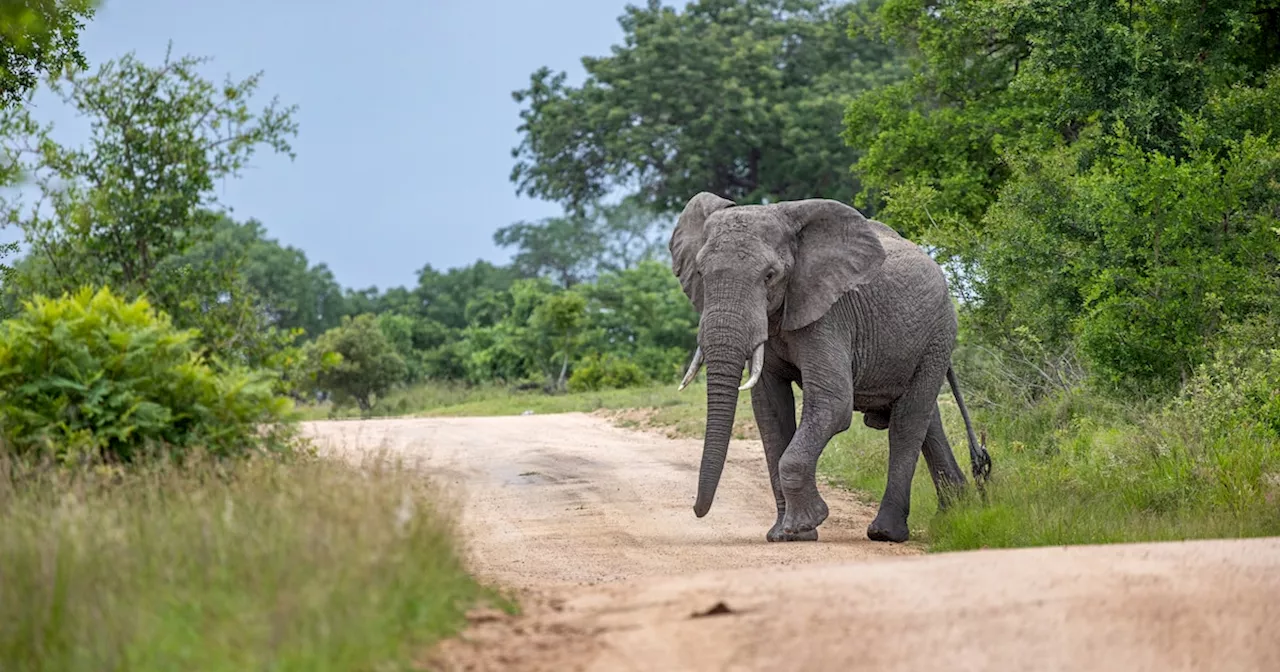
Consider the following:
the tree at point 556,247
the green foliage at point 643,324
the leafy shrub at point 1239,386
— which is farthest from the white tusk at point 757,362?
the tree at point 556,247

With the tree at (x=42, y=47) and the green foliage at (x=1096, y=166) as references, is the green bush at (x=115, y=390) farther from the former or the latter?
the green foliage at (x=1096, y=166)

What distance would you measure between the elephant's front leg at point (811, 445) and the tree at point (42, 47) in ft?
21.2

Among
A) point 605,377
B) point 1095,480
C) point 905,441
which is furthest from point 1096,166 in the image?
point 605,377

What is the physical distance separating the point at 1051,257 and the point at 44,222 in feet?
36.5

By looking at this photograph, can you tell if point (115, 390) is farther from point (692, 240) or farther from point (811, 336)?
point (811, 336)

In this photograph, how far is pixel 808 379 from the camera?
1340 cm

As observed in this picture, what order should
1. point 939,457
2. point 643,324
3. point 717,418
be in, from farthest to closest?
point 643,324 → point 939,457 → point 717,418

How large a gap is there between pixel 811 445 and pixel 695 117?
4158 cm

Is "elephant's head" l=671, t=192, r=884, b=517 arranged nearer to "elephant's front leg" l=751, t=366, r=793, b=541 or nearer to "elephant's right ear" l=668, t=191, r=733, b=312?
"elephant's right ear" l=668, t=191, r=733, b=312

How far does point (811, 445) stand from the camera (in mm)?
13070

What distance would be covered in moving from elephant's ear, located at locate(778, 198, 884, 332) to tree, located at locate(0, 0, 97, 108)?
19.6ft

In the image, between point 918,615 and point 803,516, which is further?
point 803,516

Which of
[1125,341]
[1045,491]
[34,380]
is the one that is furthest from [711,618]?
[1125,341]

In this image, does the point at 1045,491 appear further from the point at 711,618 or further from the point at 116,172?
the point at 116,172
